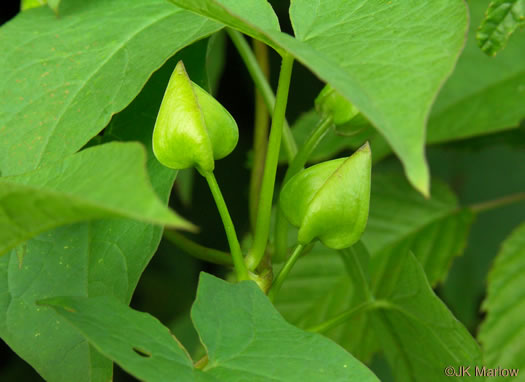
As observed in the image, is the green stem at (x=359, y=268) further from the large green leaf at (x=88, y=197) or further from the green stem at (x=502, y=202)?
the green stem at (x=502, y=202)

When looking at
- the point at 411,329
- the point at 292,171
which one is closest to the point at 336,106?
the point at 292,171

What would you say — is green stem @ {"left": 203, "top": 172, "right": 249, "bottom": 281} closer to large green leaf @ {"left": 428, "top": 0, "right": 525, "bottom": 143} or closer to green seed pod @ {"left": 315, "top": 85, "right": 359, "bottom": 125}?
green seed pod @ {"left": 315, "top": 85, "right": 359, "bottom": 125}

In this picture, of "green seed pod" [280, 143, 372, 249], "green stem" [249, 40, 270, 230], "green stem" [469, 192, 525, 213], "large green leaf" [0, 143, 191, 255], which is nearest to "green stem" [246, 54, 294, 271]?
"green seed pod" [280, 143, 372, 249]

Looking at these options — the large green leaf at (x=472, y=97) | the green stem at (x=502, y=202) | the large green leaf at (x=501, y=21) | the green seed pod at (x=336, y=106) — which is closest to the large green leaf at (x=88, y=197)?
the green seed pod at (x=336, y=106)

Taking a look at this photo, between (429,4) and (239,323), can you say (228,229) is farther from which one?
(429,4)

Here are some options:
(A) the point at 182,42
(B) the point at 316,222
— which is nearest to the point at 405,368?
(B) the point at 316,222

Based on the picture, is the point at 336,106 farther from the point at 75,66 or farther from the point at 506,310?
the point at 506,310
